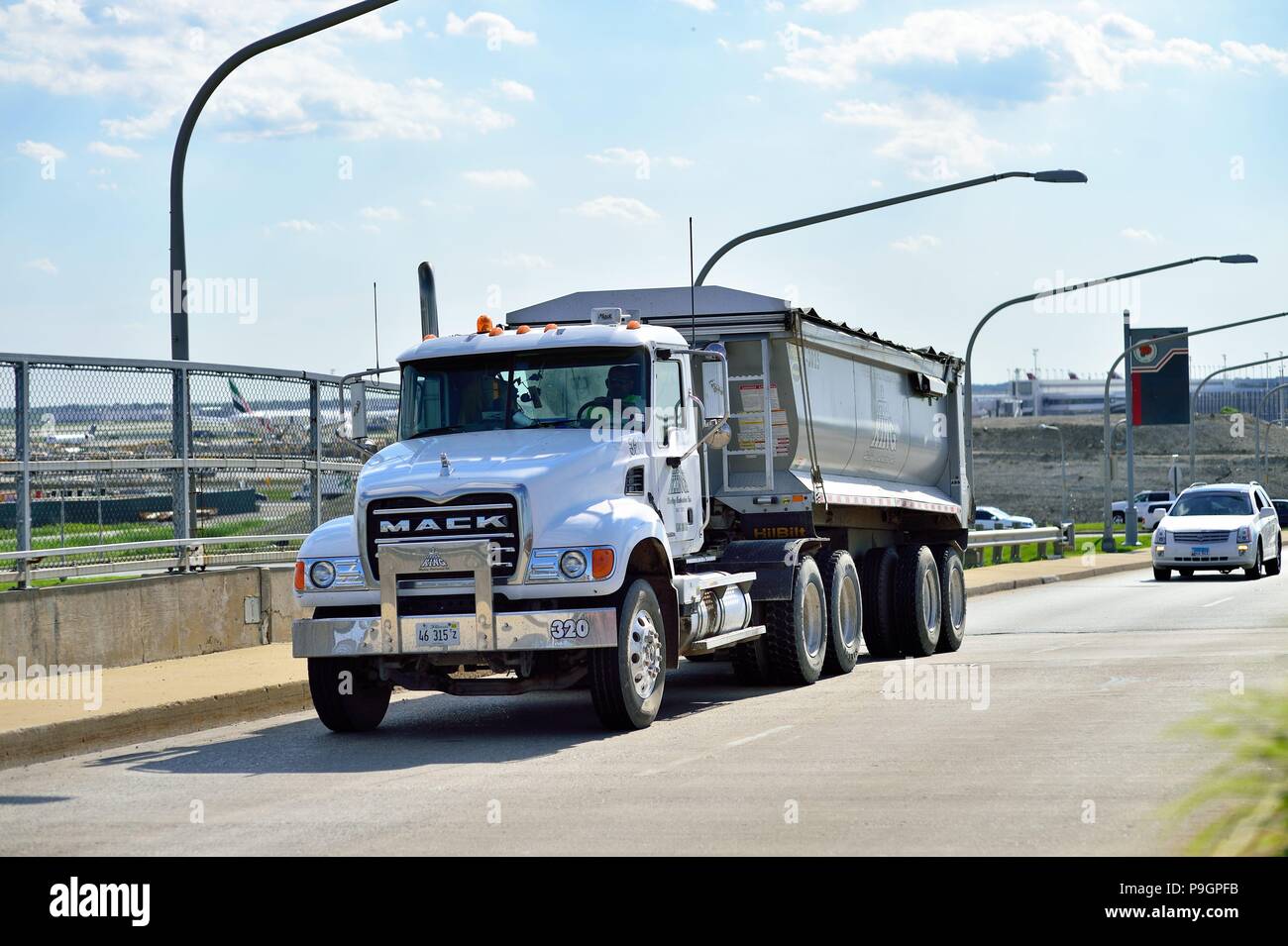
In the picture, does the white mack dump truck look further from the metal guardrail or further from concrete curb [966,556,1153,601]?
the metal guardrail

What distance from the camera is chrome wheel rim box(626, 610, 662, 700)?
12.2 meters

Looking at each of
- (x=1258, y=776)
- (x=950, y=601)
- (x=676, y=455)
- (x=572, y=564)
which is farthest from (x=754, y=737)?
(x=950, y=601)

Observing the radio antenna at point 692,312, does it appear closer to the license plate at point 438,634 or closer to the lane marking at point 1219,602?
the license plate at point 438,634

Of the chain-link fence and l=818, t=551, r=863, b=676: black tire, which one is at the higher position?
the chain-link fence

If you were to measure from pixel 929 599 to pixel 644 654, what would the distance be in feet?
24.9

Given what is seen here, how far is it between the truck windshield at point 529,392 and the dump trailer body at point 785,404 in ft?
4.39

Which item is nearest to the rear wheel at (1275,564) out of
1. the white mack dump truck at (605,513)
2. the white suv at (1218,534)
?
the white suv at (1218,534)

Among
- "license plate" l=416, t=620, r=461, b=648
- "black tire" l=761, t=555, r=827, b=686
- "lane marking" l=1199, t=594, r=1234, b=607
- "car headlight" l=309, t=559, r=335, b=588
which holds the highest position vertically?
"car headlight" l=309, t=559, r=335, b=588

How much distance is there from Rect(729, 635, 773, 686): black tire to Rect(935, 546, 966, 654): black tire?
179 inches

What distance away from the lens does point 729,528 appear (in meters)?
15.6

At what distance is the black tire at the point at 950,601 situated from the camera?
1986cm

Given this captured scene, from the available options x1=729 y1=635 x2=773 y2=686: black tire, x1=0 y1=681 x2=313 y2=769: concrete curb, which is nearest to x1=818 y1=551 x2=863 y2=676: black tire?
x1=729 y1=635 x2=773 y2=686: black tire

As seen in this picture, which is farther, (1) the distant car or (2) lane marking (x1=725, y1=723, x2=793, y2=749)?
(1) the distant car
